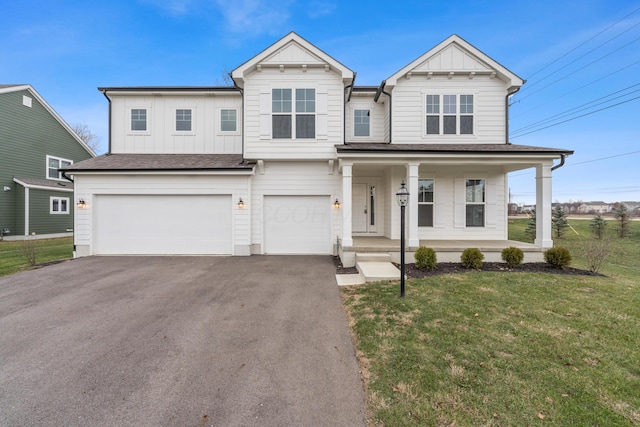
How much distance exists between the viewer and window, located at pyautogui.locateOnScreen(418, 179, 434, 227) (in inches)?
365

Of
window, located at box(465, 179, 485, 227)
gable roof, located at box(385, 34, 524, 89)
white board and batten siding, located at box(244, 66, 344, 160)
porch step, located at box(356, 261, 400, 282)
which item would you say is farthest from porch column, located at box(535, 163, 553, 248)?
white board and batten siding, located at box(244, 66, 344, 160)

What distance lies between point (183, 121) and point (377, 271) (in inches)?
371

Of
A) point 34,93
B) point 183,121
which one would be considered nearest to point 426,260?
point 183,121

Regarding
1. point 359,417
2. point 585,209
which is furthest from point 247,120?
point 585,209

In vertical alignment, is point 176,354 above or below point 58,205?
below

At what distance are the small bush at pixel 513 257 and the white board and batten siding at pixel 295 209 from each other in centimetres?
484

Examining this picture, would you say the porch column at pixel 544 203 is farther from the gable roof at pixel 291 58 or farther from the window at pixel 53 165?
the window at pixel 53 165

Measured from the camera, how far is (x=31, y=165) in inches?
587

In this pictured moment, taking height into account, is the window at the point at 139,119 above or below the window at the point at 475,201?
above

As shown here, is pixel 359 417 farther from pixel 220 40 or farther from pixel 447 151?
pixel 220 40

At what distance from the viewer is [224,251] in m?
8.89

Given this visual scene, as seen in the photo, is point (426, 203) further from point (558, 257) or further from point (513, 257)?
point (558, 257)

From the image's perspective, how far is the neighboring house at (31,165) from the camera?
13.7m

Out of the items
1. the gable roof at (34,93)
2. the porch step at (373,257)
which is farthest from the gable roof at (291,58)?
the gable roof at (34,93)
